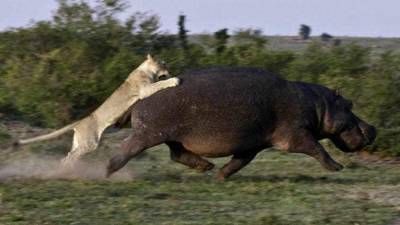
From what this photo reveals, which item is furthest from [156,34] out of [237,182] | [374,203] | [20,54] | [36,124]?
[374,203]

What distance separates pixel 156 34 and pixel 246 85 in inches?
383

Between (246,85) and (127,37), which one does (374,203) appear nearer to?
Answer: (246,85)

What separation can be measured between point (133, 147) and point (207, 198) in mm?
1422

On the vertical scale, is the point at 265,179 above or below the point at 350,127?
below

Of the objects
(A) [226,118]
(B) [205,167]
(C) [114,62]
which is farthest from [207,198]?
(C) [114,62]

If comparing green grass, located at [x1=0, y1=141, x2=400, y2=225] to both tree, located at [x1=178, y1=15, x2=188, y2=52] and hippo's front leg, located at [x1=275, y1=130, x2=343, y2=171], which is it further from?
tree, located at [x1=178, y1=15, x2=188, y2=52]

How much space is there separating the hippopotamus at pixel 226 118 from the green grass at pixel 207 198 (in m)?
0.39

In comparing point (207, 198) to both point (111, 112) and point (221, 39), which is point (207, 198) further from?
point (221, 39)

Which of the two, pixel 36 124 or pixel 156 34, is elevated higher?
pixel 156 34

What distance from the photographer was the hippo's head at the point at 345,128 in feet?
41.7

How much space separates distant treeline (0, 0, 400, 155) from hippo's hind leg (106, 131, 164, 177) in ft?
19.1

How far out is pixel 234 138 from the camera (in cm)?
1191

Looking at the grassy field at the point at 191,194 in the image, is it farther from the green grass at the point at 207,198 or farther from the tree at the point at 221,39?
the tree at the point at 221,39

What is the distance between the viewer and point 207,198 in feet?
35.9
